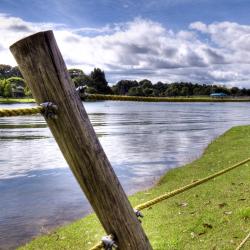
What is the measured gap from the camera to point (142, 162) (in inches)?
953

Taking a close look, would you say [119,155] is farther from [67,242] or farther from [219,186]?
[67,242]

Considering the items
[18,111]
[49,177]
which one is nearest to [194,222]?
[18,111]

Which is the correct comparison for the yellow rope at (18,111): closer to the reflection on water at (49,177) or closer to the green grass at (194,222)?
the green grass at (194,222)

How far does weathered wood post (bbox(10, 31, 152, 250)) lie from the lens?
8.16ft

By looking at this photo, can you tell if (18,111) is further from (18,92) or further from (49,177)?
(18,92)

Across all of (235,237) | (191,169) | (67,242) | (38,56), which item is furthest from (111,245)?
(191,169)

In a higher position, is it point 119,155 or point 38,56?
point 38,56

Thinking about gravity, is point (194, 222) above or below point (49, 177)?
above

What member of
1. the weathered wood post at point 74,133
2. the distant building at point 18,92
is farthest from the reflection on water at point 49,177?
the distant building at point 18,92

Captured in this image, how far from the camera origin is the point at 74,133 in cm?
260

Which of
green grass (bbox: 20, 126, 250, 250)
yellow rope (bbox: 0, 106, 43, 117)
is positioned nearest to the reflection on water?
green grass (bbox: 20, 126, 250, 250)

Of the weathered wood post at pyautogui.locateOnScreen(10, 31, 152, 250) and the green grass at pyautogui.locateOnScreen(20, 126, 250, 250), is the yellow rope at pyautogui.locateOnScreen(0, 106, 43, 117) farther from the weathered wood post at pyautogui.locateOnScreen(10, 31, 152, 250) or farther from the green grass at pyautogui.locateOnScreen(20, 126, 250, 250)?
the green grass at pyautogui.locateOnScreen(20, 126, 250, 250)

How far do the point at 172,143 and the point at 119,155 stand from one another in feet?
26.5

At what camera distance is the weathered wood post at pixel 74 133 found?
97.9 inches
